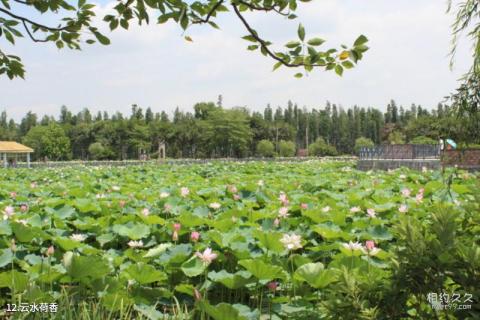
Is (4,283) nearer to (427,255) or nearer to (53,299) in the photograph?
(53,299)

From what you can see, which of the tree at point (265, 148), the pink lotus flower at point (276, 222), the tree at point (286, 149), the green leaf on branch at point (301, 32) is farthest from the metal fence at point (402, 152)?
the tree at point (286, 149)

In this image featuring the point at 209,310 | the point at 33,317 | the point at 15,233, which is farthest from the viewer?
the point at 15,233

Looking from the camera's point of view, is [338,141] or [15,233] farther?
[338,141]

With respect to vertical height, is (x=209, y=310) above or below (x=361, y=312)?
below

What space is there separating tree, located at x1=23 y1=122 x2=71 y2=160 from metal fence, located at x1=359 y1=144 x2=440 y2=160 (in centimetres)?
4419

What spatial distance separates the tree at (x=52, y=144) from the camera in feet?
178

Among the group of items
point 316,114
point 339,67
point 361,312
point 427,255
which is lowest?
point 361,312

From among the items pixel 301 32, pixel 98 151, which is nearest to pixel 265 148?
pixel 98 151

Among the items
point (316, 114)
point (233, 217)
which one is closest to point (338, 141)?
point (316, 114)

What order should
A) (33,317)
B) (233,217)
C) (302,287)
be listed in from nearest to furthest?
(33,317), (302,287), (233,217)

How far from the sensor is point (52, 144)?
178 ft

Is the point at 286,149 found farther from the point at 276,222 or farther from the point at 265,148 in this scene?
the point at 276,222

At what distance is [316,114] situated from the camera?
7288 cm

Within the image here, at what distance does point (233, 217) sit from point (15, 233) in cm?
132
